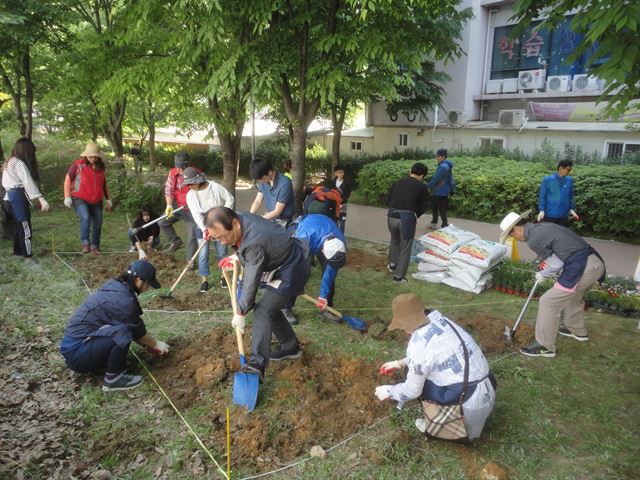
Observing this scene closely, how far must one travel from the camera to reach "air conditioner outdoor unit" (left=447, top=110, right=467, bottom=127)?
17.5 meters

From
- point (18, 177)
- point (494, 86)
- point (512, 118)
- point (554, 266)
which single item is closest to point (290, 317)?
point (554, 266)

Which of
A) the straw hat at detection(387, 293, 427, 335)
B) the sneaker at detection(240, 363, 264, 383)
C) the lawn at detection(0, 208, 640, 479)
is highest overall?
the straw hat at detection(387, 293, 427, 335)

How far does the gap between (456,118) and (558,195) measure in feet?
35.8

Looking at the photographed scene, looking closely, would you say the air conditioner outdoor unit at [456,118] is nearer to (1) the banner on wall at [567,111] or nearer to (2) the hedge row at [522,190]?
(1) the banner on wall at [567,111]

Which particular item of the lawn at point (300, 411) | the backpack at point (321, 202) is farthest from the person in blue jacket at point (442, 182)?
the lawn at point (300, 411)

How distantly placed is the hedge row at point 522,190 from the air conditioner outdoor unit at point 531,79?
5.45 m

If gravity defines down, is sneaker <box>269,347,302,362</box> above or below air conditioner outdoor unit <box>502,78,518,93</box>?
below

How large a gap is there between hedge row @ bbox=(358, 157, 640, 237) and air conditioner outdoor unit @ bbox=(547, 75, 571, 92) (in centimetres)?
520

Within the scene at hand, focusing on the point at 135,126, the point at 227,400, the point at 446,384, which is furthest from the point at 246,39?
the point at 135,126

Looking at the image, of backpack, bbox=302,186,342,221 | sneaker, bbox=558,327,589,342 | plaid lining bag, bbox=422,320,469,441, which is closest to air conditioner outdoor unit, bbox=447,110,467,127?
backpack, bbox=302,186,342,221

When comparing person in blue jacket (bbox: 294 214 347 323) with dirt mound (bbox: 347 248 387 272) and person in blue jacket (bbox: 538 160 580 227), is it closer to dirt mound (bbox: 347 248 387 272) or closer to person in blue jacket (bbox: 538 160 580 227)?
dirt mound (bbox: 347 248 387 272)

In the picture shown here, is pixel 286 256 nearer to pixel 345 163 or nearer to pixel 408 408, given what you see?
pixel 408 408

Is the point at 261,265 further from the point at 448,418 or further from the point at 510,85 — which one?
the point at 510,85

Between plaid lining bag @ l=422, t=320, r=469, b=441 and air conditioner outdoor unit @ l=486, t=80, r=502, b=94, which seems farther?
air conditioner outdoor unit @ l=486, t=80, r=502, b=94
